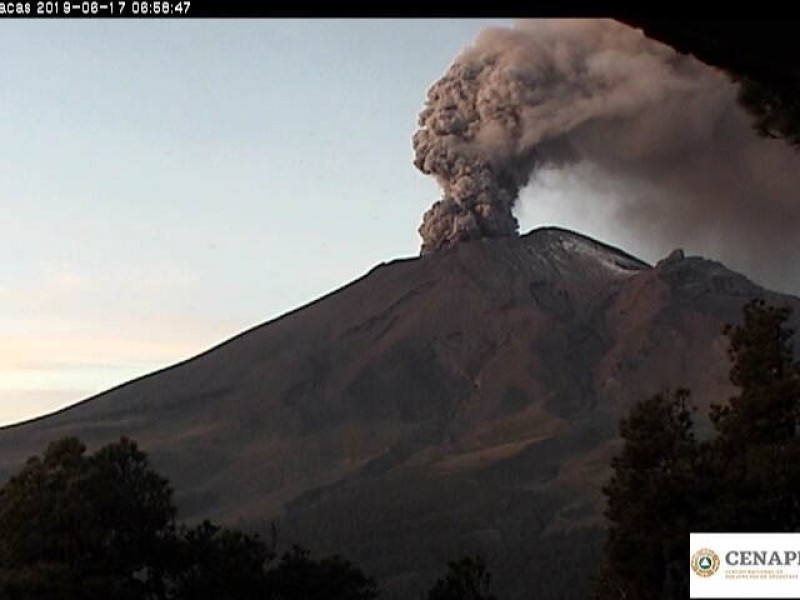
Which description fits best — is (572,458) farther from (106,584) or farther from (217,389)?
(106,584)

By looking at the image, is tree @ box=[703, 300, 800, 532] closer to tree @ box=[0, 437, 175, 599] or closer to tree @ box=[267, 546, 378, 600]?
tree @ box=[267, 546, 378, 600]

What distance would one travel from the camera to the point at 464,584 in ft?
39.0

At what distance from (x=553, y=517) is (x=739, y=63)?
796 inches

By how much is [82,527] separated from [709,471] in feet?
16.5

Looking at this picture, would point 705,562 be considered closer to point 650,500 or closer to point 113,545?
point 650,500

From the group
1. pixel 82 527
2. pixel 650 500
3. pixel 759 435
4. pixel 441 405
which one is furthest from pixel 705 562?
pixel 441 405

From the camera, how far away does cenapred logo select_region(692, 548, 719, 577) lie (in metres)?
4.90

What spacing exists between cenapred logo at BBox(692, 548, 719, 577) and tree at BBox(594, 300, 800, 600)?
3661 mm

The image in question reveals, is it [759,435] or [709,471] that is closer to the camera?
[709,471]

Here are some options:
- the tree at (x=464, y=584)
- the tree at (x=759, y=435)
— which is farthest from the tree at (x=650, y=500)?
the tree at (x=464, y=584)

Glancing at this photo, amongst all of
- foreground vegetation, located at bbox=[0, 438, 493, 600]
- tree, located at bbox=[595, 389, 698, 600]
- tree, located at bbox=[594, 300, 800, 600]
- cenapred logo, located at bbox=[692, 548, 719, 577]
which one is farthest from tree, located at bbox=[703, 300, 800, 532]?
foreground vegetation, located at bbox=[0, 438, 493, 600]

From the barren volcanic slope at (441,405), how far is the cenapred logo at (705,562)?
27.0 feet

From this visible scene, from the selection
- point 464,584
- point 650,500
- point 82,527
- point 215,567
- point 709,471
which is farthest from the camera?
point 464,584

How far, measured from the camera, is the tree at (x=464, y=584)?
1135 cm
